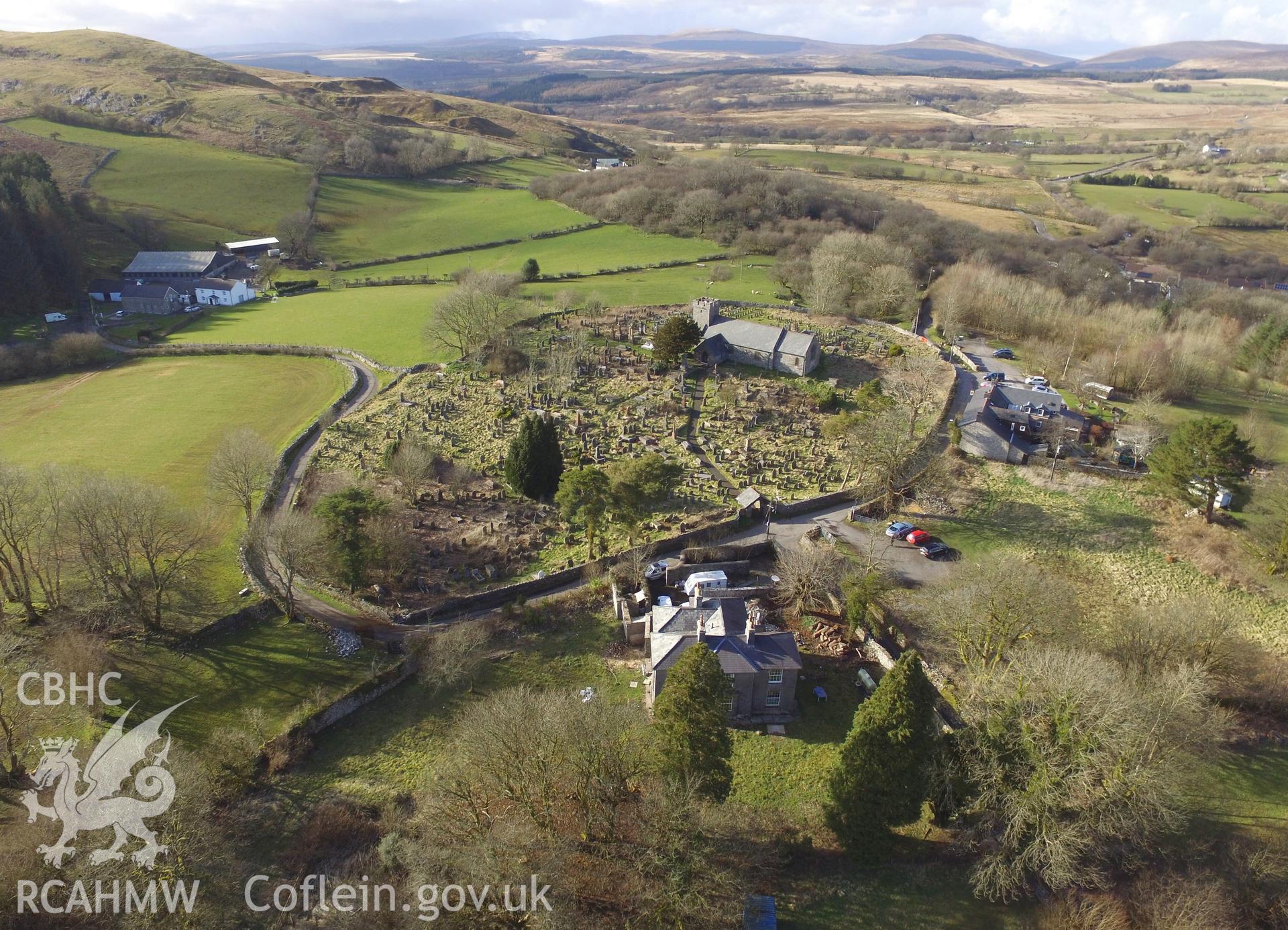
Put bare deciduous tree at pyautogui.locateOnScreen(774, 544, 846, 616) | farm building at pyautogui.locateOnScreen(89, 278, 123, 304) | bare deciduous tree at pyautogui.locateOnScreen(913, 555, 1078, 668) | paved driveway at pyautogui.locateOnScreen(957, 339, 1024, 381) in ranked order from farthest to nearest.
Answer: farm building at pyautogui.locateOnScreen(89, 278, 123, 304)
paved driveway at pyautogui.locateOnScreen(957, 339, 1024, 381)
bare deciduous tree at pyautogui.locateOnScreen(774, 544, 846, 616)
bare deciduous tree at pyautogui.locateOnScreen(913, 555, 1078, 668)

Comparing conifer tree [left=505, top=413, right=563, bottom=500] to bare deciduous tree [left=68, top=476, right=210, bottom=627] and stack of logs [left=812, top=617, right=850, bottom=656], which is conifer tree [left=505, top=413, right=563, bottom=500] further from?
stack of logs [left=812, top=617, right=850, bottom=656]

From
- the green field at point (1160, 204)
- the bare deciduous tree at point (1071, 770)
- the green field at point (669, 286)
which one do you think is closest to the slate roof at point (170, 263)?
the green field at point (669, 286)

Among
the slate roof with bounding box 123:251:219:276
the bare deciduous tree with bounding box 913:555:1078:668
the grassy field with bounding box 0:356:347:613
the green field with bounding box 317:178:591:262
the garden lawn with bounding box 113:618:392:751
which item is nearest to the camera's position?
the garden lawn with bounding box 113:618:392:751

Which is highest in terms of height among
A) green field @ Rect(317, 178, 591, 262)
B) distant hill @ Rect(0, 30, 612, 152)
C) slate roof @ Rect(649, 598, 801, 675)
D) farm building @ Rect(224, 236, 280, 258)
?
distant hill @ Rect(0, 30, 612, 152)

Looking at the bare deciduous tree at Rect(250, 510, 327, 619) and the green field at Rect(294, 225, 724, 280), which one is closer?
the bare deciduous tree at Rect(250, 510, 327, 619)

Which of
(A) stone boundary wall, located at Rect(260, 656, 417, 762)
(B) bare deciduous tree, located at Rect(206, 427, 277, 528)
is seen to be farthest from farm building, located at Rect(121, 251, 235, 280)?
(A) stone boundary wall, located at Rect(260, 656, 417, 762)

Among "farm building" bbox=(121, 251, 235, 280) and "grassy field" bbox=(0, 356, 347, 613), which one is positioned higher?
"farm building" bbox=(121, 251, 235, 280)

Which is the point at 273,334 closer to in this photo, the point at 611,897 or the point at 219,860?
the point at 219,860
